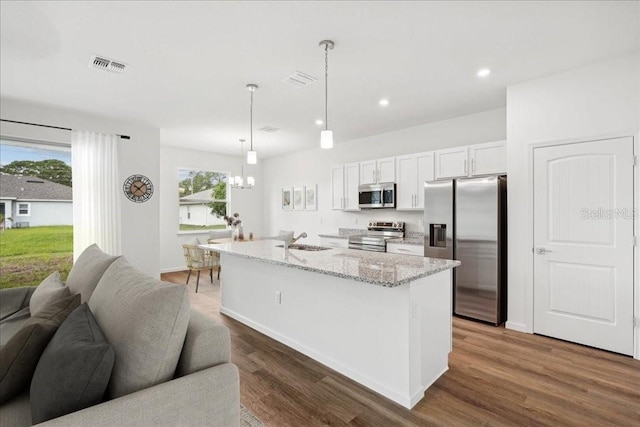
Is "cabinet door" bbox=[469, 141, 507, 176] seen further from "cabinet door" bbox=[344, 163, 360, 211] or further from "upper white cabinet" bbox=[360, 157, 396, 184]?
"cabinet door" bbox=[344, 163, 360, 211]

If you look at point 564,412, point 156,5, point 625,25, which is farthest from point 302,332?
point 625,25

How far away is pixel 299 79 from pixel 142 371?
9.71 ft

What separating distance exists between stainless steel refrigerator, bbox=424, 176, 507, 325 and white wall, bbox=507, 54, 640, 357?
0.15 metres

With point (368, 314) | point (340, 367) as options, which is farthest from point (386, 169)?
point (340, 367)

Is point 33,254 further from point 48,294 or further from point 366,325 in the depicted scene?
point 366,325

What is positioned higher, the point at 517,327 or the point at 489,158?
the point at 489,158

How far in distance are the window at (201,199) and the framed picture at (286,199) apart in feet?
4.55

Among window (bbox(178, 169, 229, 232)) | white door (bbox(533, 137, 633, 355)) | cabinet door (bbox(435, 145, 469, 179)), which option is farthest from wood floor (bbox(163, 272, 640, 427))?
window (bbox(178, 169, 229, 232))

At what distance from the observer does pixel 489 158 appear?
13.3 feet

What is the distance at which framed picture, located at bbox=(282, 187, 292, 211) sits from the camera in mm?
7512

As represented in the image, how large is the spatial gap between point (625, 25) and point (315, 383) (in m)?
3.65

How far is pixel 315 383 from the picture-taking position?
7.64 feet

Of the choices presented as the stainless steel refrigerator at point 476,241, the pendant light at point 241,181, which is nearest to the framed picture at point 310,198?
the pendant light at point 241,181

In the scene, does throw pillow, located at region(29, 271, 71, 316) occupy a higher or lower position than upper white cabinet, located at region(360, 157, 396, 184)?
lower
